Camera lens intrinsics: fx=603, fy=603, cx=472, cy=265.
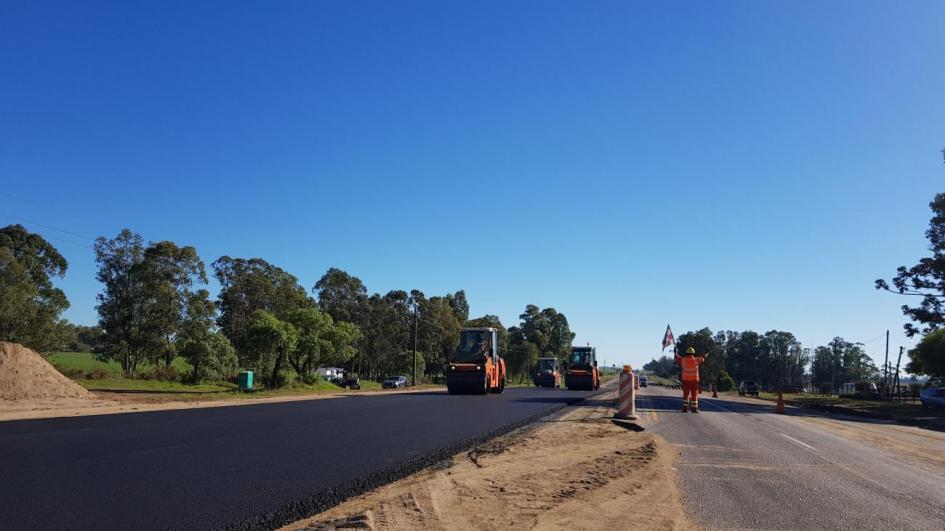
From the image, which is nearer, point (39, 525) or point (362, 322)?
point (39, 525)

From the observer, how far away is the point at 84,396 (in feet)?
78.1

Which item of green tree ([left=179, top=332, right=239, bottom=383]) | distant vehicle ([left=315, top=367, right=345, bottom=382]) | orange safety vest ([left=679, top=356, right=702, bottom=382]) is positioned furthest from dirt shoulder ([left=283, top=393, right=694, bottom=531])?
distant vehicle ([left=315, top=367, right=345, bottom=382])

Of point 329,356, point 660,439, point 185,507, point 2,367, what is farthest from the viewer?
point 329,356

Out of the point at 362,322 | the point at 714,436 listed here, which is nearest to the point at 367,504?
the point at 714,436

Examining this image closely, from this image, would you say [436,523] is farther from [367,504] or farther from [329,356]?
[329,356]

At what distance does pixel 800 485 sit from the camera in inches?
308

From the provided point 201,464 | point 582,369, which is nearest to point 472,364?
point 582,369

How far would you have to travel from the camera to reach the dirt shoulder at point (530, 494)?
5672 mm

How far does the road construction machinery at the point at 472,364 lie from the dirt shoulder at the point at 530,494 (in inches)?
713

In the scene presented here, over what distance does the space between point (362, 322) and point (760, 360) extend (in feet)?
325

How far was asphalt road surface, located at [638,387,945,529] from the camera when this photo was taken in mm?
6094

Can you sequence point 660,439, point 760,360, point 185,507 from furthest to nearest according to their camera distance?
point 760,360 < point 660,439 < point 185,507

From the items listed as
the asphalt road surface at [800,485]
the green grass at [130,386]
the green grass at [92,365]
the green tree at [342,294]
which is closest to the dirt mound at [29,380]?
the green grass at [130,386]

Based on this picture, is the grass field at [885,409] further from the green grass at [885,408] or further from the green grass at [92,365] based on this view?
the green grass at [92,365]
